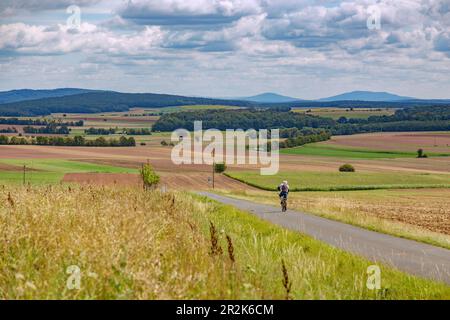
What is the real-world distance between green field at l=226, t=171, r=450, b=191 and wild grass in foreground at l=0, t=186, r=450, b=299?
66563 millimetres

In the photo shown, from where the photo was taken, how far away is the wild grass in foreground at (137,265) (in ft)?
21.8

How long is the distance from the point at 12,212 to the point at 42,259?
87.3 inches

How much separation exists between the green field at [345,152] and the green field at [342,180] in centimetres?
2653

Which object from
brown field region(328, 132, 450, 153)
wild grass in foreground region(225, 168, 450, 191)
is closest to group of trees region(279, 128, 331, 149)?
brown field region(328, 132, 450, 153)

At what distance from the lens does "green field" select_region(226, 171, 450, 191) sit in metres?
80.7

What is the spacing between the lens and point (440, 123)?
185 metres

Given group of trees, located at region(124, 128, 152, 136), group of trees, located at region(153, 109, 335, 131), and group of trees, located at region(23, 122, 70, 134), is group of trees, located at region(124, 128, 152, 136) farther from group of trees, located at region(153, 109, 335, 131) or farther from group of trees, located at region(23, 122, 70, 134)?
group of trees, located at region(23, 122, 70, 134)

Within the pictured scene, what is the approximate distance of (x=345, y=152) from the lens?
415ft

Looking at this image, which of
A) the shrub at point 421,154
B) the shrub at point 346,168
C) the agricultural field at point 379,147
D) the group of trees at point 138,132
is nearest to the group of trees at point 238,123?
the group of trees at point 138,132

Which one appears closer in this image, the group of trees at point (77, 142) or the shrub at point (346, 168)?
the shrub at point (346, 168)

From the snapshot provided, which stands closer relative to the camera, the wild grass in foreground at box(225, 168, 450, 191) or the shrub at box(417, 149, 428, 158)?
the wild grass in foreground at box(225, 168, 450, 191)

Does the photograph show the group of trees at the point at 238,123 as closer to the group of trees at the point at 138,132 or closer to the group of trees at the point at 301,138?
the group of trees at the point at 138,132
